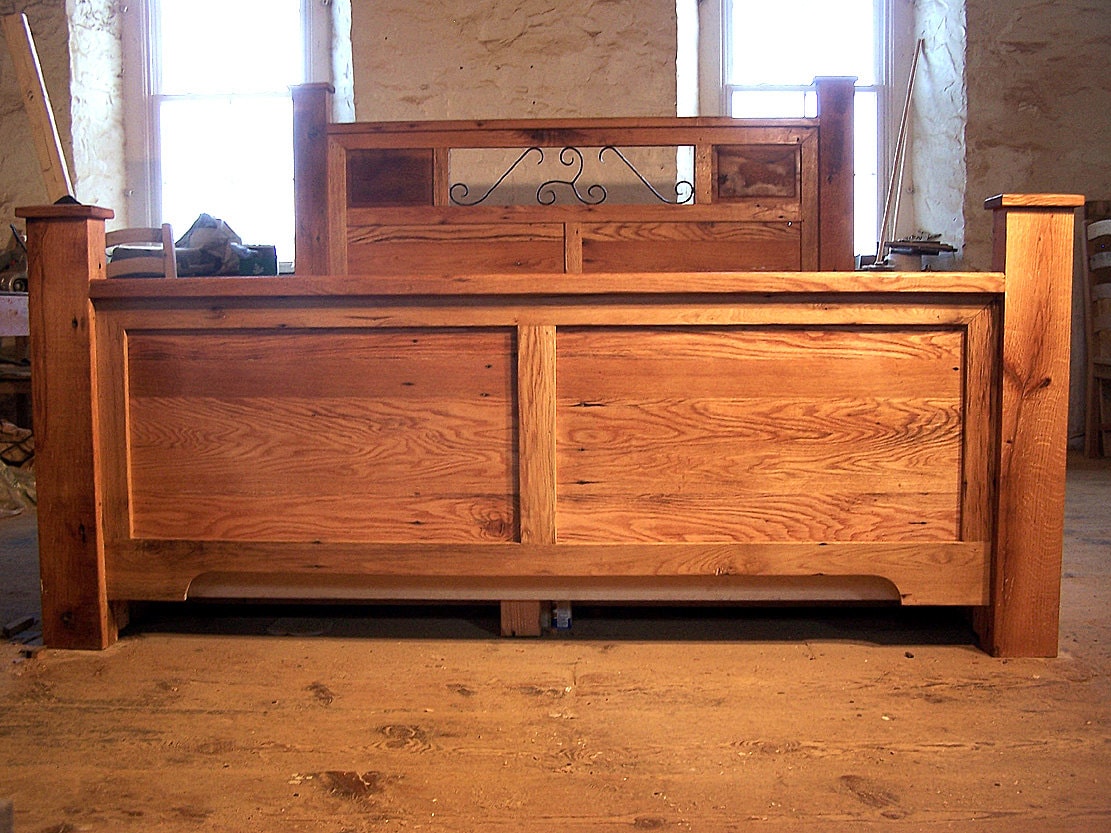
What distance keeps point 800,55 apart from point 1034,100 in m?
1.13

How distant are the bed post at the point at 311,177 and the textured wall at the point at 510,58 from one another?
128 centimetres

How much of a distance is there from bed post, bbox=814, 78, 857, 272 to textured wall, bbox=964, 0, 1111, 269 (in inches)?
68.6

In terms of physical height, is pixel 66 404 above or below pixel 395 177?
below

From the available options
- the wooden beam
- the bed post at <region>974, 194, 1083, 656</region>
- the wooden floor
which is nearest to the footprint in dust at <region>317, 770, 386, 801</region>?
the wooden floor

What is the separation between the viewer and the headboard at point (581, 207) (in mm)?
3139

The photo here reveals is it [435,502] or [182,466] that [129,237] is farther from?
[435,502]

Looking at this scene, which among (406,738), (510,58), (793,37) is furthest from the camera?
(793,37)

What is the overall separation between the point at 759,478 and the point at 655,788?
2.29 feet

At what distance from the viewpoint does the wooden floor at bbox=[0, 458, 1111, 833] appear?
1.34 metres

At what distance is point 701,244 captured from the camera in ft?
10.4

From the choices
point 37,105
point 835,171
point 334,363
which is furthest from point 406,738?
point 835,171

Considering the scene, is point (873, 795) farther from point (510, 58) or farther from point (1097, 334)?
point (1097, 334)

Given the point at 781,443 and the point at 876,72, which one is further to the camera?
the point at 876,72

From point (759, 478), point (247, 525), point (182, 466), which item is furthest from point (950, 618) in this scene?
point (182, 466)
